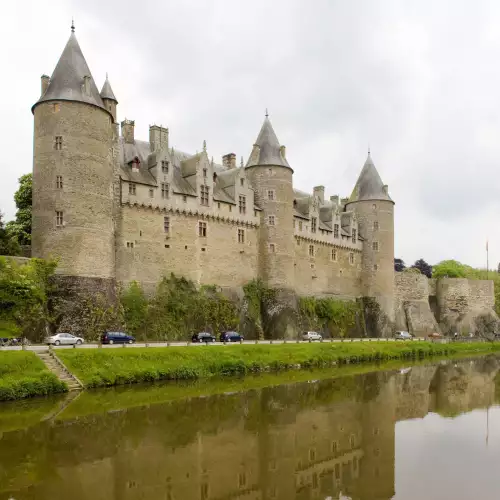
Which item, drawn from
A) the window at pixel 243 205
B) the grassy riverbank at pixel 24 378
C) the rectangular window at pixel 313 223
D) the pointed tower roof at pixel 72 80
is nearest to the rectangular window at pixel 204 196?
the window at pixel 243 205

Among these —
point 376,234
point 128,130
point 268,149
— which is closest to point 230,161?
point 268,149

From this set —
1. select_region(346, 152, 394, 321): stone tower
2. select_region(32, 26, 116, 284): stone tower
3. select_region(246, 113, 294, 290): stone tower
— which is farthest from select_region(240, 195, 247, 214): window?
select_region(346, 152, 394, 321): stone tower

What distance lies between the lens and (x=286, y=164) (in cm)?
4916

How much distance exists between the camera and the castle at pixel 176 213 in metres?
34.4

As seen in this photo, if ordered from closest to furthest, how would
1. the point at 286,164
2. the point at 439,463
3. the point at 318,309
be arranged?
the point at 439,463, the point at 286,164, the point at 318,309

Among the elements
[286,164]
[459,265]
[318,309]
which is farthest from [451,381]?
[459,265]

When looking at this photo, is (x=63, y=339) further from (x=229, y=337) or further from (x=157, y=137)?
(x=157, y=137)

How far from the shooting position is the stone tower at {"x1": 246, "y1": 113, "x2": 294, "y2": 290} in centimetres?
4753

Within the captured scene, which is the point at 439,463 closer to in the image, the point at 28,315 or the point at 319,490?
the point at 319,490

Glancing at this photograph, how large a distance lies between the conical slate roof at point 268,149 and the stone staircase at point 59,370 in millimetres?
27172

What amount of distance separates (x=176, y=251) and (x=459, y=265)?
73090mm

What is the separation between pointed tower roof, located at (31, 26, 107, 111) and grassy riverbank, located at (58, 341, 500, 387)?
15923 millimetres

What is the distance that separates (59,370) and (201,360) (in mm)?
7894

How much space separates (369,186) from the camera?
Answer: 6175cm
